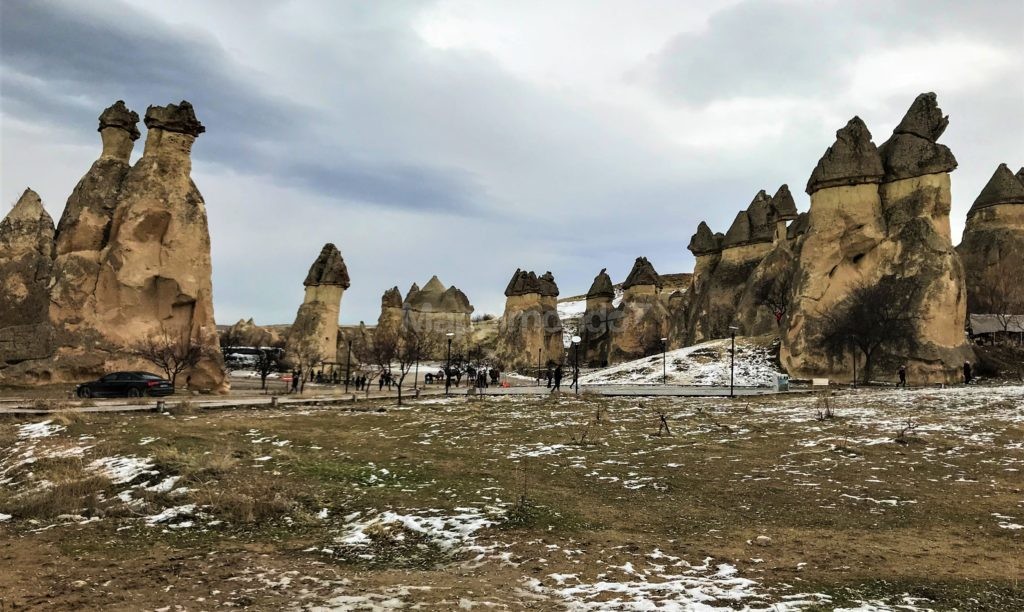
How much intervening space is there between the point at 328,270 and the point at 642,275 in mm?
30877

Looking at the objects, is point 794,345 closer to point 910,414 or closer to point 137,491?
point 910,414

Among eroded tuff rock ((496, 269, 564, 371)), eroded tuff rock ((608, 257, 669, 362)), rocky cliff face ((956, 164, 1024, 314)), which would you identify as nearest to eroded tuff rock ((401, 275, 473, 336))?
eroded tuff rock ((496, 269, 564, 371))

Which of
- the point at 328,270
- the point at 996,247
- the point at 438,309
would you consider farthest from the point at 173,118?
the point at 996,247

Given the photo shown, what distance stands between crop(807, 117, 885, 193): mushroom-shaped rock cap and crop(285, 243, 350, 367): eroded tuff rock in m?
35.2

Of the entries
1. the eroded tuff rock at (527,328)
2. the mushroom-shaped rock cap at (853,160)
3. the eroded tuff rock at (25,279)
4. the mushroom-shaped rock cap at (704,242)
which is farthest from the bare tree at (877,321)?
the eroded tuff rock at (25,279)

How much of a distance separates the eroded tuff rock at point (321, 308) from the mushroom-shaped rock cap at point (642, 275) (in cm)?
2865

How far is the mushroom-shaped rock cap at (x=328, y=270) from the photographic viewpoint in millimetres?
51875

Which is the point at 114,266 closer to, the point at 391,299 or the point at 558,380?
the point at 558,380

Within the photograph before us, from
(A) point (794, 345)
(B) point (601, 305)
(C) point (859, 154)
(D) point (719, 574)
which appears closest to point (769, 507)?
(D) point (719, 574)

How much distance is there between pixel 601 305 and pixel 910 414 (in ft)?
164

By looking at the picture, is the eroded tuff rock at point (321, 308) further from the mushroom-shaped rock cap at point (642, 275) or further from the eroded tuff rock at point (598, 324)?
the mushroom-shaped rock cap at point (642, 275)

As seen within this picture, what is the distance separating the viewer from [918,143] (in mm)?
36125

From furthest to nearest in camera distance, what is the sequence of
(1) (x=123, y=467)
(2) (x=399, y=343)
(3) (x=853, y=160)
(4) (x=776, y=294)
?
(2) (x=399, y=343), (4) (x=776, y=294), (3) (x=853, y=160), (1) (x=123, y=467)

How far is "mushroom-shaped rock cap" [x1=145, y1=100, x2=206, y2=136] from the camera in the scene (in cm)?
3069
